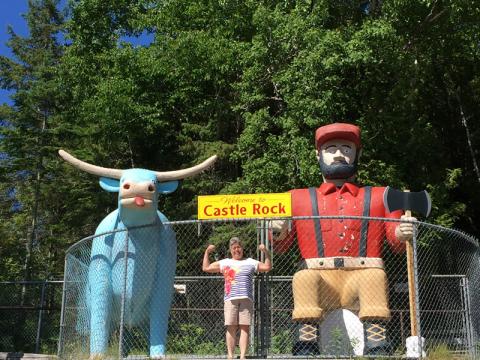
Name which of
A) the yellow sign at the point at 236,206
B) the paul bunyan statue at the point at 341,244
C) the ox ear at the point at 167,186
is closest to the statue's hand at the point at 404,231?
the paul bunyan statue at the point at 341,244

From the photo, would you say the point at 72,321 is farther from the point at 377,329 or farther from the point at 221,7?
the point at 221,7

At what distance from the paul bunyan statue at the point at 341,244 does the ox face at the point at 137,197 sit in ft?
5.32

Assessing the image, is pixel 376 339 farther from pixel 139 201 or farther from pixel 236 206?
pixel 139 201

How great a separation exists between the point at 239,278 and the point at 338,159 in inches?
99.3

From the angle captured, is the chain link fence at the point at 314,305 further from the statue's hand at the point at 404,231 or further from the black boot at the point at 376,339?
the statue's hand at the point at 404,231

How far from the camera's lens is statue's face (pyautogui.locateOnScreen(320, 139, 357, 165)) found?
850 centimetres

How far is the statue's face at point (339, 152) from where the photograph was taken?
850 cm

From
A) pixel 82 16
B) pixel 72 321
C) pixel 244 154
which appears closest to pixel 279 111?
pixel 244 154

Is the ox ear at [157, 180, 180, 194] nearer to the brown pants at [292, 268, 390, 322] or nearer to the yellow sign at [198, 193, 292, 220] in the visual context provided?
the yellow sign at [198, 193, 292, 220]

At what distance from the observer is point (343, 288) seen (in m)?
7.46

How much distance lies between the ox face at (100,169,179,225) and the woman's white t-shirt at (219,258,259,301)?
1.56 meters

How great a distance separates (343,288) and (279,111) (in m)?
8.25

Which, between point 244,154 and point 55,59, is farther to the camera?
point 55,59

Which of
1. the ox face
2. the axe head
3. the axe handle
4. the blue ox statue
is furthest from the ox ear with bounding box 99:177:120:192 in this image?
the axe handle
